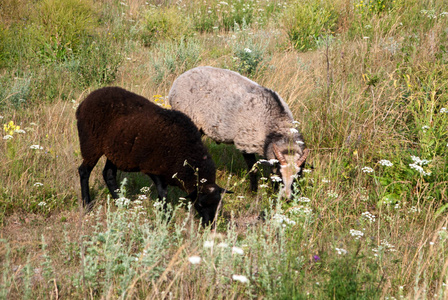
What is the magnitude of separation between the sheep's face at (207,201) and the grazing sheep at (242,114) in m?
0.96

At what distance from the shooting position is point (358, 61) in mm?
7016

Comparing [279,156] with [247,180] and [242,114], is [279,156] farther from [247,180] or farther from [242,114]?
[247,180]

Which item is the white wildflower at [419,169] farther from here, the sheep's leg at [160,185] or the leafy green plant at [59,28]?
the leafy green plant at [59,28]

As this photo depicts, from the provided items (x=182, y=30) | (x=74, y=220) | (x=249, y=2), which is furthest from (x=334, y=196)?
(x=249, y=2)

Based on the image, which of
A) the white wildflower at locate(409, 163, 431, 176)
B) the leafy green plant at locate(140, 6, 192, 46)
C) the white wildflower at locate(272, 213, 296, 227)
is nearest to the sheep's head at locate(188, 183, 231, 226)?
the white wildflower at locate(272, 213, 296, 227)

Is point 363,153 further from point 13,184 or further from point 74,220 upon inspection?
point 13,184

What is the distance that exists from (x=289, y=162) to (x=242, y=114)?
1016mm

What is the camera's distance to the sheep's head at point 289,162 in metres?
4.91

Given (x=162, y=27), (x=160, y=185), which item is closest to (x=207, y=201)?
(x=160, y=185)

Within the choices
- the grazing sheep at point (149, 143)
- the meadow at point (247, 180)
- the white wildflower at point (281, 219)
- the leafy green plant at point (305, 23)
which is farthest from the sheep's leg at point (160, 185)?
the leafy green plant at point (305, 23)

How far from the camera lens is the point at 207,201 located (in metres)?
4.56

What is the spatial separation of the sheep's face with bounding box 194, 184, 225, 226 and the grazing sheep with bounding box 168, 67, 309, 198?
0.96 m

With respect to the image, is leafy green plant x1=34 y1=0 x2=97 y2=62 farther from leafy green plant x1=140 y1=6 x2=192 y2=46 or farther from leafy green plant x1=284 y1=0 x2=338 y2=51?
leafy green plant x1=284 y1=0 x2=338 y2=51

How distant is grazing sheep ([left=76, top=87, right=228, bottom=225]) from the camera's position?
4711 mm
